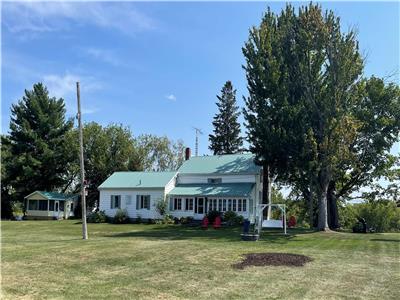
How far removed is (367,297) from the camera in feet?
35.3

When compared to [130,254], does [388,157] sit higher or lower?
higher

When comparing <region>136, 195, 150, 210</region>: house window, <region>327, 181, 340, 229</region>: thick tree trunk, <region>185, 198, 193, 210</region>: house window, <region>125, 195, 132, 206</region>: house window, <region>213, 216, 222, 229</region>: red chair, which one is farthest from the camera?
<region>125, 195, 132, 206</region>: house window

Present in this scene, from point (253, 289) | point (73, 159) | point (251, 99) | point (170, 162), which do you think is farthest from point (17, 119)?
point (253, 289)

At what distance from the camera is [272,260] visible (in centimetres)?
1625

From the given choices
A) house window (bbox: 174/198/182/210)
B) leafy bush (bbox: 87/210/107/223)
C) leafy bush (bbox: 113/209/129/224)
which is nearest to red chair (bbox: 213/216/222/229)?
house window (bbox: 174/198/182/210)

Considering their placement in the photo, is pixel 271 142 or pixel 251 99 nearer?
pixel 271 142

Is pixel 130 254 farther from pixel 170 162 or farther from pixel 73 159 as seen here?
pixel 170 162

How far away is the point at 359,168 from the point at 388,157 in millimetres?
2639

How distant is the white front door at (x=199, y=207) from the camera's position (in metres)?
44.6

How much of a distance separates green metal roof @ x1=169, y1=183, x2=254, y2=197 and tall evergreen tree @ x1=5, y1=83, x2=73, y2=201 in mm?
20941

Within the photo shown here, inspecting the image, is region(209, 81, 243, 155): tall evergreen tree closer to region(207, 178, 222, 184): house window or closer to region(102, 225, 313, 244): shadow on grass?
region(207, 178, 222, 184): house window

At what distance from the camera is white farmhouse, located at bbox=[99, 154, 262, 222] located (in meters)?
43.5

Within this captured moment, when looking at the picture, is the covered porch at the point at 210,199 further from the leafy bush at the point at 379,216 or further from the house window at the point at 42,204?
the leafy bush at the point at 379,216

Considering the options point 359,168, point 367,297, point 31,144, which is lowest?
point 367,297
